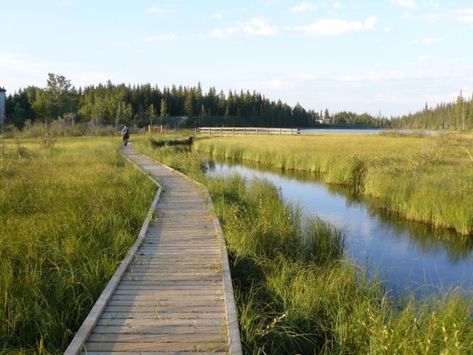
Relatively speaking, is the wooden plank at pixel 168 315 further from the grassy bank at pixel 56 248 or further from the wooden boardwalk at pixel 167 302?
the grassy bank at pixel 56 248

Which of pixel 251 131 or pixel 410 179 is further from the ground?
pixel 251 131

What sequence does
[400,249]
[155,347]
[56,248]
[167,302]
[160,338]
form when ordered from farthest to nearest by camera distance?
[400,249] → [56,248] → [167,302] → [160,338] → [155,347]

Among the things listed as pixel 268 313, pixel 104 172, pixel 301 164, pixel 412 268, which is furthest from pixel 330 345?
pixel 301 164

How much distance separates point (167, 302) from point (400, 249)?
6933 millimetres

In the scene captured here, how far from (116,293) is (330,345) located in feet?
8.71

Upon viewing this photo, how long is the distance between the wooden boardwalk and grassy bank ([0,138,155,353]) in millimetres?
321

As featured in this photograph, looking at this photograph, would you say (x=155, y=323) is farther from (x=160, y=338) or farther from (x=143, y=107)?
(x=143, y=107)

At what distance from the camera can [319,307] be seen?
5.75m

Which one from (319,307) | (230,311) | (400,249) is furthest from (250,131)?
(230,311)

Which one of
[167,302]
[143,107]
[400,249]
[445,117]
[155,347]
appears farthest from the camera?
[445,117]

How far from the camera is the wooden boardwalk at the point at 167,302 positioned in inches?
170

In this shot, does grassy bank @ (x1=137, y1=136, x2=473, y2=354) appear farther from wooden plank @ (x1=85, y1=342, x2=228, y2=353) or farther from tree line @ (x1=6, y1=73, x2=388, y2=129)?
tree line @ (x1=6, y1=73, x2=388, y2=129)

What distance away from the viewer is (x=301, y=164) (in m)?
25.5

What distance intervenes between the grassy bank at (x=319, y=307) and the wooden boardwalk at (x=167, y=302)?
13.9 inches
